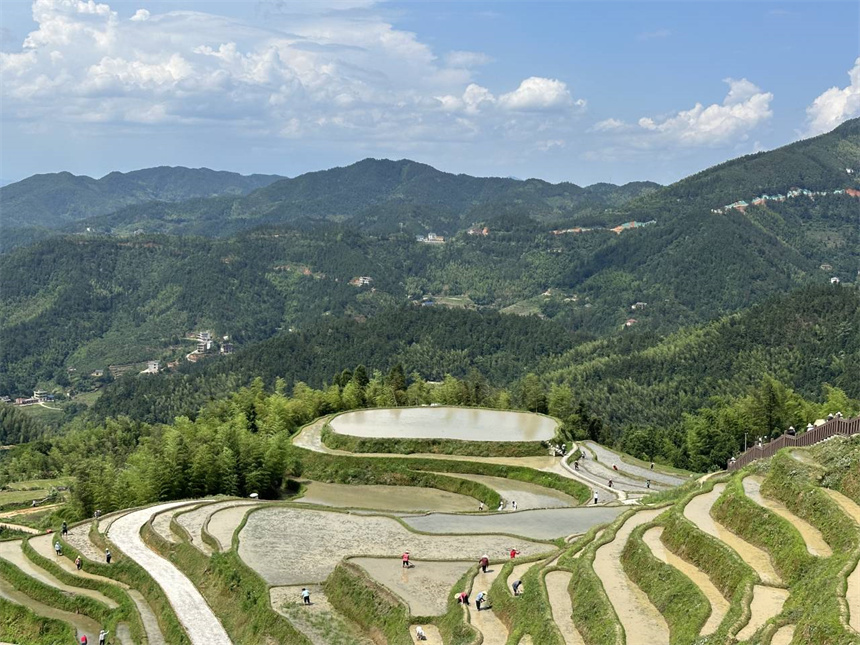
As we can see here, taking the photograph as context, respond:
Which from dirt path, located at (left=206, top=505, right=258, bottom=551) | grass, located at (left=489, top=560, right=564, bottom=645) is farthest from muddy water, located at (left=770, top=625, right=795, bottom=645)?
dirt path, located at (left=206, top=505, right=258, bottom=551)

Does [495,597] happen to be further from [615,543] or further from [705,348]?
[705,348]

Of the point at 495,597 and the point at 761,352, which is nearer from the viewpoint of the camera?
the point at 495,597

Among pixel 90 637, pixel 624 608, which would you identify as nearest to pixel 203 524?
pixel 90 637

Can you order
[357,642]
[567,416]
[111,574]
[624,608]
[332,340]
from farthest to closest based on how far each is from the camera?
[332,340]
[567,416]
[111,574]
[357,642]
[624,608]

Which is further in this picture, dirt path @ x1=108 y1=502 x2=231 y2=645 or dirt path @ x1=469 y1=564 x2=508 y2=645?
dirt path @ x1=108 y1=502 x2=231 y2=645

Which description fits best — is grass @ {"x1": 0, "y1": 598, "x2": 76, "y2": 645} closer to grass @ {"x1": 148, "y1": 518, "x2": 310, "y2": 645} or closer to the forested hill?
grass @ {"x1": 148, "y1": 518, "x2": 310, "y2": 645}

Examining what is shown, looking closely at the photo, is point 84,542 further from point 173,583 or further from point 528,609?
point 528,609

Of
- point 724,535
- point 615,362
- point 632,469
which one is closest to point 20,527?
point 632,469
